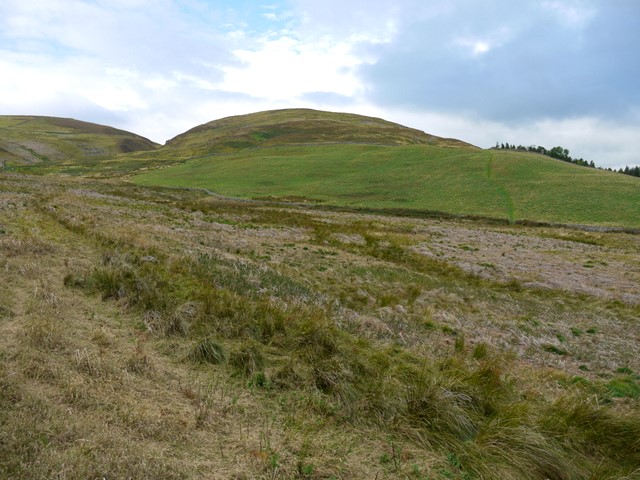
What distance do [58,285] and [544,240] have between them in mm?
45642

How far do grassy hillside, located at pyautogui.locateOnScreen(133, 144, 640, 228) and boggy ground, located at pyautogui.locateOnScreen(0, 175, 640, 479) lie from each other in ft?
158

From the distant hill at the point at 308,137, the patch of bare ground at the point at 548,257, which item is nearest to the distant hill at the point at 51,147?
the distant hill at the point at 308,137

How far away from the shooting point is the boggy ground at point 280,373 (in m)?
5.75

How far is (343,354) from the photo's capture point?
9297 millimetres

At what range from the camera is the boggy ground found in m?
5.75

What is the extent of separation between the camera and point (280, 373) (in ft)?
27.2

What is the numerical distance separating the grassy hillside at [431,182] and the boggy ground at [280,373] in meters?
48.1

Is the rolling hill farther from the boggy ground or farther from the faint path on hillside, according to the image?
the boggy ground

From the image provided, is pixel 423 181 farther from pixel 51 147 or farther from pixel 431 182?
pixel 51 147

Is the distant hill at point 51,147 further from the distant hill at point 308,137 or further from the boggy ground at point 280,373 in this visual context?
the boggy ground at point 280,373

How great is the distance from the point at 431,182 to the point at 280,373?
7775cm

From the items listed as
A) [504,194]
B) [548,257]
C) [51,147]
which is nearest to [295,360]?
[548,257]

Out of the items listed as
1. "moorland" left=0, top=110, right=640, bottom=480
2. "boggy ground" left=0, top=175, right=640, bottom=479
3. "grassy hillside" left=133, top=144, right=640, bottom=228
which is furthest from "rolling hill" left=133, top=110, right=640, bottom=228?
"boggy ground" left=0, top=175, right=640, bottom=479

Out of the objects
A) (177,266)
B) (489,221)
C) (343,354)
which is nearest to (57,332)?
(343,354)
